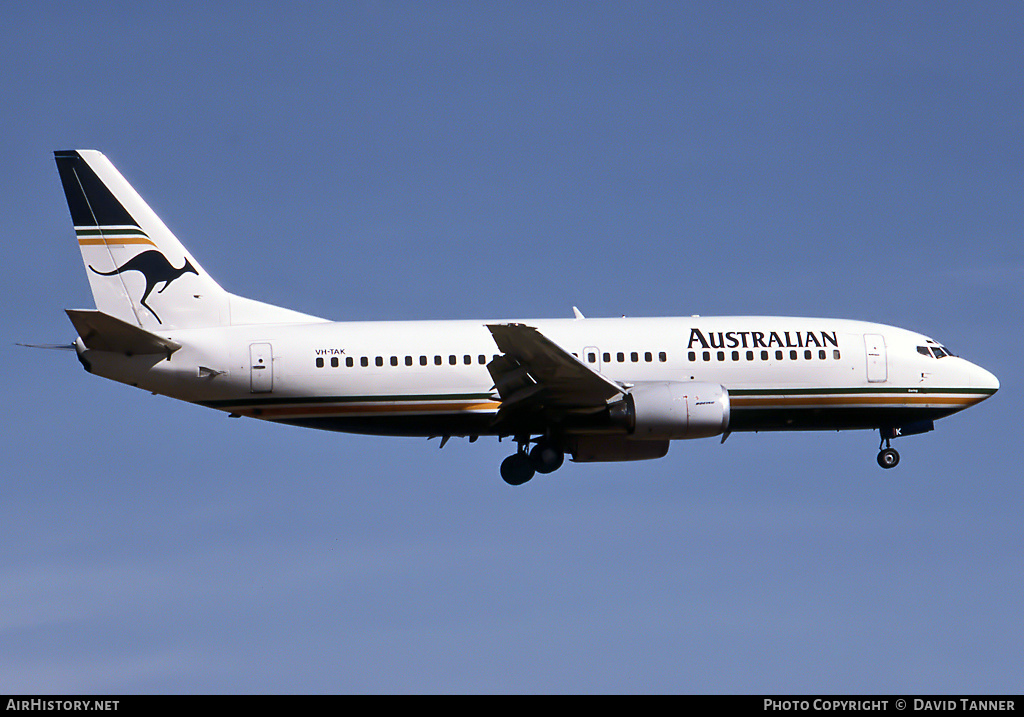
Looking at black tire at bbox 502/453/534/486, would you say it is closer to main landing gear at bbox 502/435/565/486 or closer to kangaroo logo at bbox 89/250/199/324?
main landing gear at bbox 502/435/565/486

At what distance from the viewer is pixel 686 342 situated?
41.9 meters

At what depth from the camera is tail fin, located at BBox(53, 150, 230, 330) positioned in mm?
41938

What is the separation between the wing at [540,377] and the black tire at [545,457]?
1.32 m

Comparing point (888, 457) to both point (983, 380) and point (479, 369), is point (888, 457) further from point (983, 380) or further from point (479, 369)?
point (479, 369)

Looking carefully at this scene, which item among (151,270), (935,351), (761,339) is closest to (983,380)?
(935,351)

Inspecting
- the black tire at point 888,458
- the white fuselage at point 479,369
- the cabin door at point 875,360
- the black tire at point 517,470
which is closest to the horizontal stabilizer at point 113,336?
the white fuselage at point 479,369

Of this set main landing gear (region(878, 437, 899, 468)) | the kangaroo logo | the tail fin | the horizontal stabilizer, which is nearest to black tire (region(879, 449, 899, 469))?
main landing gear (region(878, 437, 899, 468))

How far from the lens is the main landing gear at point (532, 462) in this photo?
4147cm

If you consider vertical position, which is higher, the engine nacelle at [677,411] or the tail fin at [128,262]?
the tail fin at [128,262]

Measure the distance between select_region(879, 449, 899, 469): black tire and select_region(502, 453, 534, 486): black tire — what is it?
36.9 feet

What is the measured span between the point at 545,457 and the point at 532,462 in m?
0.46

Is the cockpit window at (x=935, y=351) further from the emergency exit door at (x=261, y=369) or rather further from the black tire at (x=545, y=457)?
the emergency exit door at (x=261, y=369)
